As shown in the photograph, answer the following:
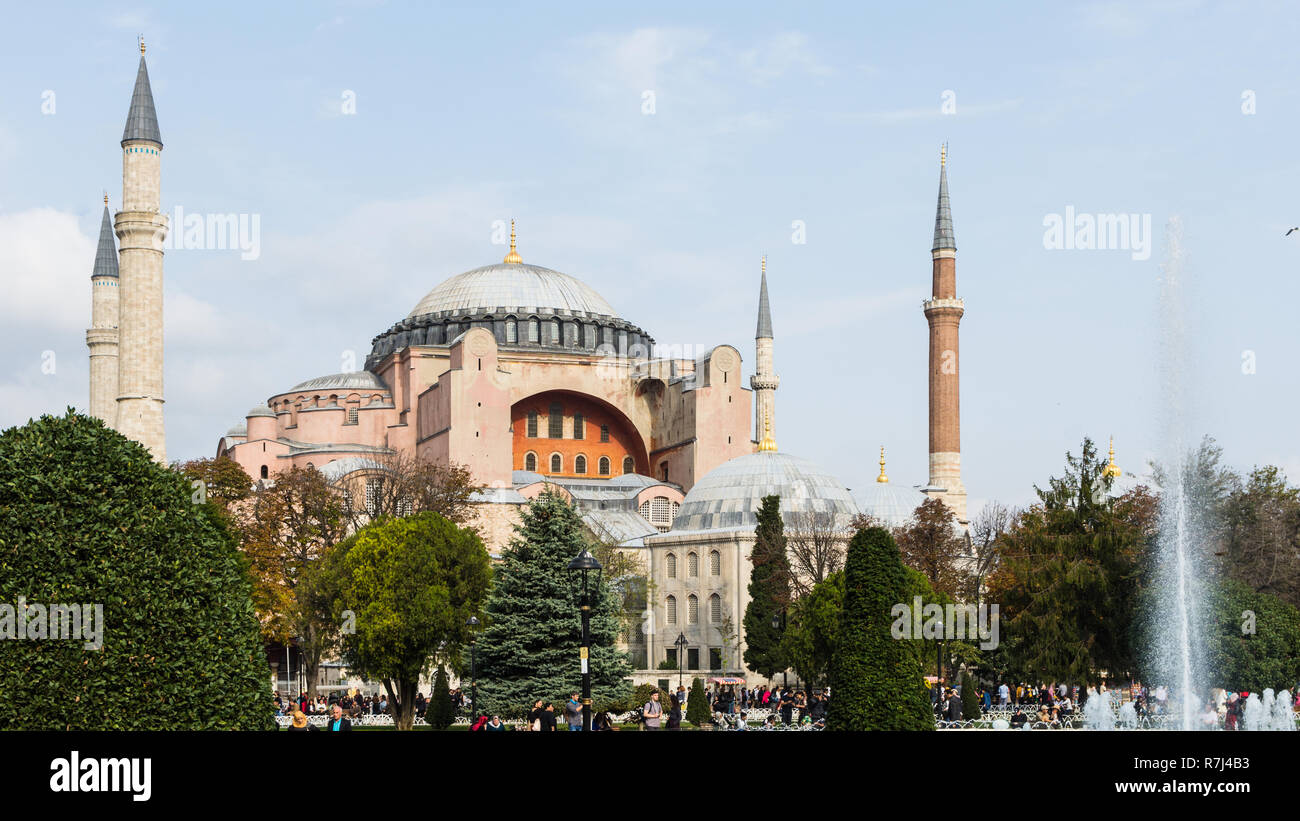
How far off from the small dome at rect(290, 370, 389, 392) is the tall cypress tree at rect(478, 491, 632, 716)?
119ft

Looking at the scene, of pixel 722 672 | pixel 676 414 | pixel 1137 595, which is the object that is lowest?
pixel 722 672

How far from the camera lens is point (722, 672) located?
150ft

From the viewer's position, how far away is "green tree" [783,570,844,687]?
1225 inches

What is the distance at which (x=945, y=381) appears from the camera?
52781mm

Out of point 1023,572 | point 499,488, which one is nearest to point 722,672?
point 499,488

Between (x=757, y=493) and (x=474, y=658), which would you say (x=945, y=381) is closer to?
(x=757, y=493)

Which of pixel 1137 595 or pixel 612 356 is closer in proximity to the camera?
pixel 1137 595

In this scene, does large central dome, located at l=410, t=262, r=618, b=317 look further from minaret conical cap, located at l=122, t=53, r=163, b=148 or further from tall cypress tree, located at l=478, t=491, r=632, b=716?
tall cypress tree, located at l=478, t=491, r=632, b=716

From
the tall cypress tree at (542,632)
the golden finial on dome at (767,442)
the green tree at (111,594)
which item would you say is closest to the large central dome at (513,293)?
the golden finial on dome at (767,442)

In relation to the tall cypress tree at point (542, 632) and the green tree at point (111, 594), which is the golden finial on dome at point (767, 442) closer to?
the tall cypress tree at point (542, 632)

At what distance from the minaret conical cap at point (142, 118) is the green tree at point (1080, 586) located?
90.5 ft

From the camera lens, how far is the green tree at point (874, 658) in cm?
1644

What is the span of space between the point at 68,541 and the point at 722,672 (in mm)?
36646
